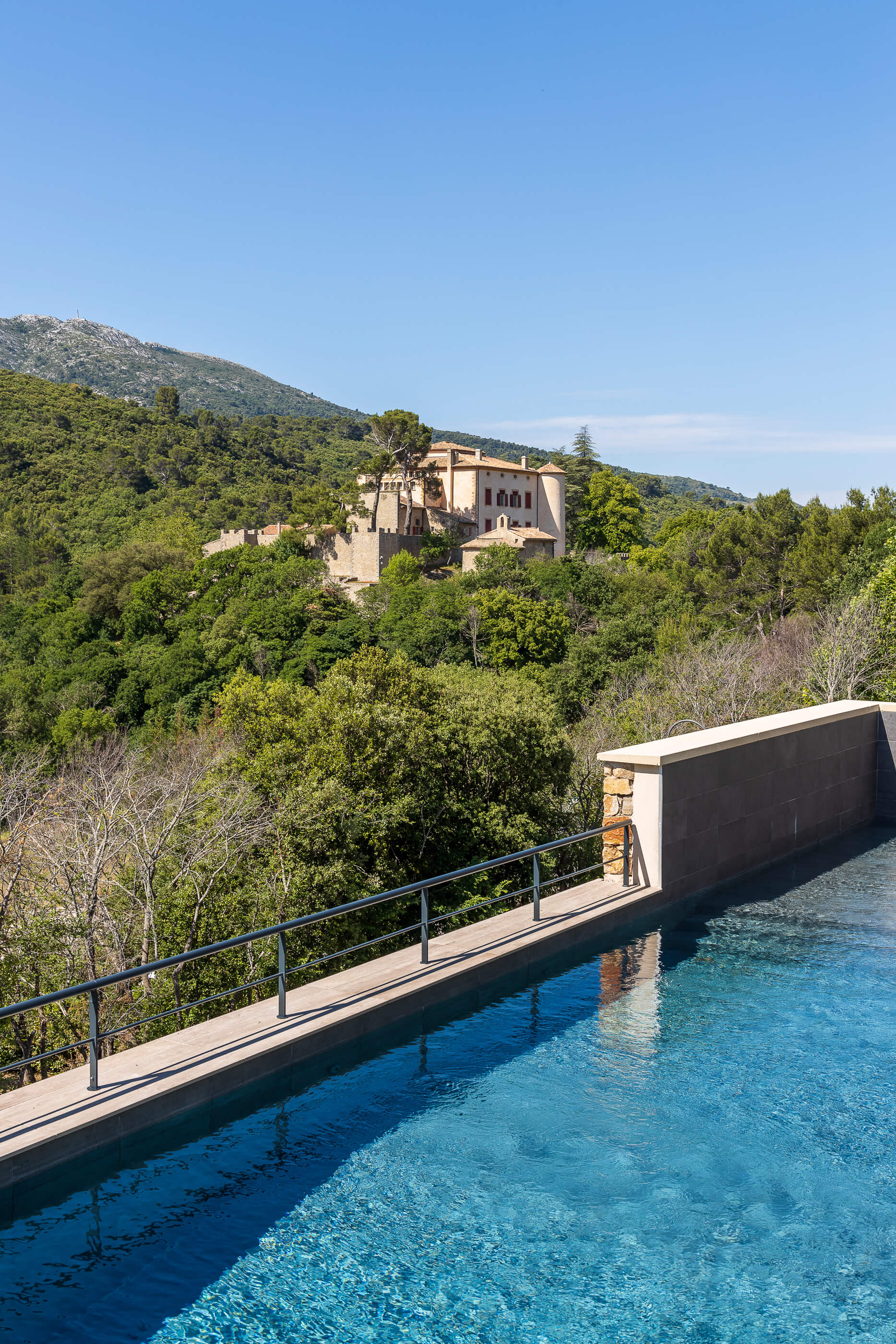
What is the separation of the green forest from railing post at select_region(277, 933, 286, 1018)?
13.1 feet

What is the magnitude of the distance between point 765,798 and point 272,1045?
211 inches

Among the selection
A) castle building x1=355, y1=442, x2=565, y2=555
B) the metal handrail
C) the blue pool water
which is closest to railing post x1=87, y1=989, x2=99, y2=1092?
the metal handrail

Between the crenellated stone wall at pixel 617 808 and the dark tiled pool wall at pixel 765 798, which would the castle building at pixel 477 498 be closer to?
the dark tiled pool wall at pixel 765 798

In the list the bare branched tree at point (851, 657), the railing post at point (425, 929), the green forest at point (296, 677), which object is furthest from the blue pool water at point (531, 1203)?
the bare branched tree at point (851, 657)

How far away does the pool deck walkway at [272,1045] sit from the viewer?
3729 millimetres

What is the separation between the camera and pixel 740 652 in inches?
1061

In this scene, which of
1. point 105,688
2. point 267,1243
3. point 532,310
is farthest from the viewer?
point 105,688

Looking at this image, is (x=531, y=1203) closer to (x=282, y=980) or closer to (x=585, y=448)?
(x=282, y=980)

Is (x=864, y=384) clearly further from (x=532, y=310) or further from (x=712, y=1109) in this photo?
(x=712, y=1109)

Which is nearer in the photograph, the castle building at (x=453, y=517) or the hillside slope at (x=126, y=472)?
the castle building at (x=453, y=517)

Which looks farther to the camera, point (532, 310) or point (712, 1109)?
point (532, 310)

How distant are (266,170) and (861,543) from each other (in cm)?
2357

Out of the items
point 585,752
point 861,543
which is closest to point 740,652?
point 585,752

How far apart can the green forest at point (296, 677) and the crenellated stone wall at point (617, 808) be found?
400 centimetres
